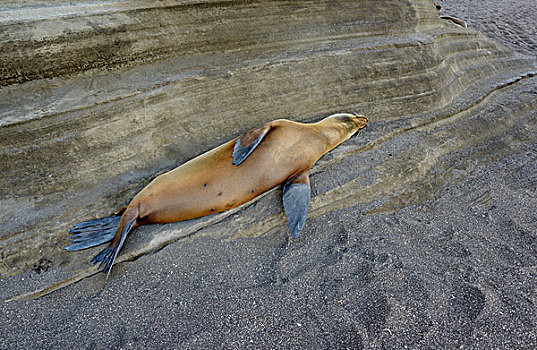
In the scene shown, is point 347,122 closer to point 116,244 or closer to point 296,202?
point 296,202

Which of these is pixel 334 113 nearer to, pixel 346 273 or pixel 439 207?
pixel 439 207

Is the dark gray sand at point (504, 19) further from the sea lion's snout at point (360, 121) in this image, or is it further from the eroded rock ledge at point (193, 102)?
the sea lion's snout at point (360, 121)

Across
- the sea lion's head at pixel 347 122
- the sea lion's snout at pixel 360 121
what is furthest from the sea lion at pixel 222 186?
the sea lion's snout at pixel 360 121

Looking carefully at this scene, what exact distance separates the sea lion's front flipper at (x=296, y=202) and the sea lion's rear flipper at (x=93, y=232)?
3.37 feet

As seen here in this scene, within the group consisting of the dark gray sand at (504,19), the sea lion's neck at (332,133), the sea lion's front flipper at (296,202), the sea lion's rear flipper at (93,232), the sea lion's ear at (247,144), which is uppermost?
the dark gray sand at (504,19)

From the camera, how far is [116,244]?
2008 millimetres

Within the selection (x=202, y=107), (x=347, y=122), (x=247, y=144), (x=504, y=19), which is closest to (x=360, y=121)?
(x=347, y=122)

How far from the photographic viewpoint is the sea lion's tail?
198 cm

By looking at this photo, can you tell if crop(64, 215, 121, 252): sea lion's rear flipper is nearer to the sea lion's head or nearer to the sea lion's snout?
the sea lion's head

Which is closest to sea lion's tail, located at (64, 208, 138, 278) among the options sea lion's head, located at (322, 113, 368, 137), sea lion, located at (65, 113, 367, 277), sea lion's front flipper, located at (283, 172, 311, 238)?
sea lion, located at (65, 113, 367, 277)

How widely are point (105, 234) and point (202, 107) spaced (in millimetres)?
1195

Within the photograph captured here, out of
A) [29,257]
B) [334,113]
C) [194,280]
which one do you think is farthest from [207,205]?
[334,113]

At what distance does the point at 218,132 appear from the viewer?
2844mm

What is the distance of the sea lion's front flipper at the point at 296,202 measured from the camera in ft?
7.02
